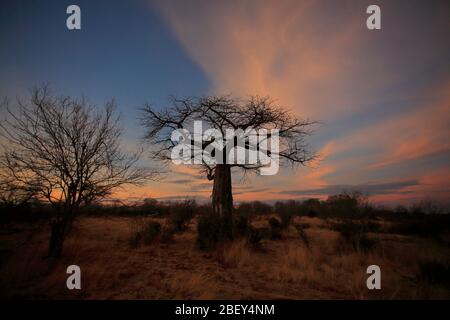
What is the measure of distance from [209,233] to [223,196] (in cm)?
138

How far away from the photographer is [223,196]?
7957 mm

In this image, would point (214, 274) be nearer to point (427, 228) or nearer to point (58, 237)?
point (58, 237)

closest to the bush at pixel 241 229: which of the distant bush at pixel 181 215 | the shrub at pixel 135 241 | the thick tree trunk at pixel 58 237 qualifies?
the distant bush at pixel 181 215

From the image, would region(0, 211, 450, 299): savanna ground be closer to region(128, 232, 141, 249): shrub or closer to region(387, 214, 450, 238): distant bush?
region(128, 232, 141, 249): shrub

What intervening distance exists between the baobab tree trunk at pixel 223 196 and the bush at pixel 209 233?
0.80 feet

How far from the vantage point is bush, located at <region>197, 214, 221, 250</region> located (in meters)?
7.16

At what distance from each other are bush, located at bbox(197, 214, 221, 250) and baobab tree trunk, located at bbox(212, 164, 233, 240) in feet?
0.80

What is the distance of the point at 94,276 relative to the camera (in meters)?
4.39

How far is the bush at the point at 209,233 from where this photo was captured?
7160 mm

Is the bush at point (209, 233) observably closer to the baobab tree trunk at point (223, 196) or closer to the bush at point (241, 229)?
the baobab tree trunk at point (223, 196)

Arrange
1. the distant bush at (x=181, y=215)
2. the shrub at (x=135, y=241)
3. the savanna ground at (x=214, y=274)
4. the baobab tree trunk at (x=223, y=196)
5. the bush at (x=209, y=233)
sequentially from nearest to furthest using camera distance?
1. the savanna ground at (x=214, y=274)
2. the bush at (x=209, y=233)
3. the shrub at (x=135, y=241)
4. the baobab tree trunk at (x=223, y=196)
5. the distant bush at (x=181, y=215)

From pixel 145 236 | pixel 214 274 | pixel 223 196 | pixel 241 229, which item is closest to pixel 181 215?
pixel 145 236
